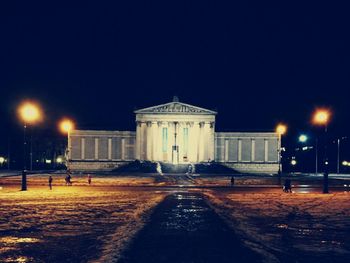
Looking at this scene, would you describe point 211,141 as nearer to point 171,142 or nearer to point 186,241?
point 171,142

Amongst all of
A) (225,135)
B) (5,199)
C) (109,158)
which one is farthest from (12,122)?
(5,199)

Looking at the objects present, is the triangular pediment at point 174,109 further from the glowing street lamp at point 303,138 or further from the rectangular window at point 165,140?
the glowing street lamp at point 303,138

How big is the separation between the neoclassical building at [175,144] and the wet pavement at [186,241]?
242ft

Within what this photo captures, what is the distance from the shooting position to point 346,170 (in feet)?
319

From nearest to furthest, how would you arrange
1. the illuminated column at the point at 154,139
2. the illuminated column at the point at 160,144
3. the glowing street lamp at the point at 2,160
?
the illuminated column at the point at 154,139, the illuminated column at the point at 160,144, the glowing street lamp at the point at 2,160

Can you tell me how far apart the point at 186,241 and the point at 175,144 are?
82460mm

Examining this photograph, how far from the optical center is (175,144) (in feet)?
321

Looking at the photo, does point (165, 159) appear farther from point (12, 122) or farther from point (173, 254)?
point (173, 254)

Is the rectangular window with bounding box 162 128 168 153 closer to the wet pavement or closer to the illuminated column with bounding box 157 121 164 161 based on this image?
the illuminated column with bounding box 157 121 164 161

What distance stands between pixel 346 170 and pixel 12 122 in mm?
80048

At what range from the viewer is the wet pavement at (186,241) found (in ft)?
42.5

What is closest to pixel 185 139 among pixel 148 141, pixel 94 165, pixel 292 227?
pixel 148 141

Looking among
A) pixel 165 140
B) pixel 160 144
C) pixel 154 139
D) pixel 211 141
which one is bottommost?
pixel 160 144

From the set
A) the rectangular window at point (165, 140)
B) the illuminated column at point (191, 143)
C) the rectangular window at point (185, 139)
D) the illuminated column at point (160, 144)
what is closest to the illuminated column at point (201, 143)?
the illuminated column at point (191, 143)
